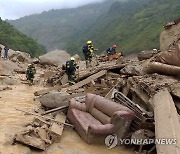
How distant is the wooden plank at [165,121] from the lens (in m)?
5.13

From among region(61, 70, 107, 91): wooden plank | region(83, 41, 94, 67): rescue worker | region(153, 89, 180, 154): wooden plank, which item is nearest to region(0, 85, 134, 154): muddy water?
region(153, 89, 180, 154): wooden plank

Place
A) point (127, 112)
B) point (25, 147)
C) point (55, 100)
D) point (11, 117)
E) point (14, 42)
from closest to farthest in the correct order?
point (25, 147), point (127, 112), point (11, 117), point (55, 100), point (14, 42)

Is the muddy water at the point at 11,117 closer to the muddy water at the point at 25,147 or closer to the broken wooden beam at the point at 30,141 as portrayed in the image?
the muddy water at the point at 25,147

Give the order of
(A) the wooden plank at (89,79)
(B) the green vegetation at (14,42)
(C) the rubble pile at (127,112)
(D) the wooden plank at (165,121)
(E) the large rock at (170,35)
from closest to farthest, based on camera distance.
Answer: (D) the wooden plank at (165,121)
(C) the rubble pile at (127,112)
(E) the large rock at (170,35)
(A) the wooden plank at (89,79)
(B) the green vegetation at (14,42)

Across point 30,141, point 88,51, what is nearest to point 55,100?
point 30,141

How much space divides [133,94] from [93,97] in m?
1.06

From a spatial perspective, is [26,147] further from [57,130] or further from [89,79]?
[89,79]

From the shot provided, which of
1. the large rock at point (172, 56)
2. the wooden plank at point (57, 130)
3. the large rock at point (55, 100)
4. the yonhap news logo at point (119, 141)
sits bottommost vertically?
the yonhap news logo at point (119, 141)

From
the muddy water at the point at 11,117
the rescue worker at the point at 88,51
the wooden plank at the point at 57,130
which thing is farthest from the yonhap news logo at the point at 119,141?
the rescue worker at the point at 88,51

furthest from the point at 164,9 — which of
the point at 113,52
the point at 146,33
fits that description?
the point at 113,52

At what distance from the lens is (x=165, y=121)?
19.7ft

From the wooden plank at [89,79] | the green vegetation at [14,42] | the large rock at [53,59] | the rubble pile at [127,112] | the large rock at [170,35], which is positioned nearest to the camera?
the rubble pile at [127,112]

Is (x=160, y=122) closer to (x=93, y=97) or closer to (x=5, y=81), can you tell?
(x=93, y=97)

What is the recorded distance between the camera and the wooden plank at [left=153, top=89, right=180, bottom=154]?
513cm
